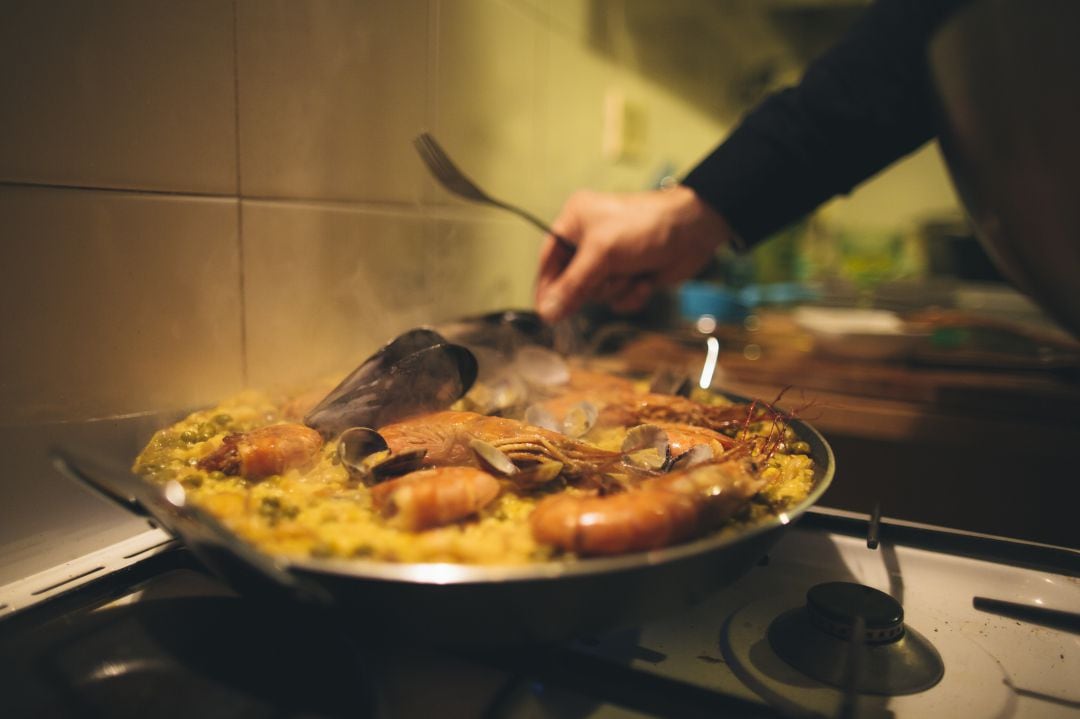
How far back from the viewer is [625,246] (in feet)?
4.17

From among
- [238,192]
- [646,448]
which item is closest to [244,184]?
[238,192]

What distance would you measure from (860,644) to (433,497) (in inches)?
15.9

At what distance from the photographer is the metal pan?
0.48m

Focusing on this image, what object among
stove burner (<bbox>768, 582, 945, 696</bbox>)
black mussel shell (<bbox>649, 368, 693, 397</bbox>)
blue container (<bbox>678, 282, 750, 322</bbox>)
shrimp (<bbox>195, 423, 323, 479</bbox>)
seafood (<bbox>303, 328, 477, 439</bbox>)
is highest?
seafood (<bbox>303, 328, 477, 439</bbox>)

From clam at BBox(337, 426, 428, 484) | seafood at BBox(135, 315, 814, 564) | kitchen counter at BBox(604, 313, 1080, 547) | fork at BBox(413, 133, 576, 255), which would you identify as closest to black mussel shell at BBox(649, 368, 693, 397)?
seafood at BBox(135, 315, 814, 564)

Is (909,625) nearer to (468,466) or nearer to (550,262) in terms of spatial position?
(468,466)

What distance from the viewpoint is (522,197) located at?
177cm

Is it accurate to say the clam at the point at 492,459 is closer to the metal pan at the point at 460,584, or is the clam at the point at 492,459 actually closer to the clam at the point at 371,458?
the clam at the point at 371,458

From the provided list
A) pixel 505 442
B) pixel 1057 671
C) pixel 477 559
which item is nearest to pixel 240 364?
pixel 505 442

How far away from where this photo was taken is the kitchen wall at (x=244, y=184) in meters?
0.76

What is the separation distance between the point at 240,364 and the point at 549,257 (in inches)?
23.3

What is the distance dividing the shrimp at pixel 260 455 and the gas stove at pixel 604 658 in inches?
5.0

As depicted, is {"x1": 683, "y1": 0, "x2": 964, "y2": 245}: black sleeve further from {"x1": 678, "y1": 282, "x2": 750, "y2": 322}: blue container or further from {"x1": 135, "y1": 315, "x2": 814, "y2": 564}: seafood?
{"x1": 678, "y1": 282, "x2": 750, "y2": 322}: blue container

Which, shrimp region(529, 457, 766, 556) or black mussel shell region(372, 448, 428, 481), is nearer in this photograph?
shrimp region(529, 457, 766, 556)
